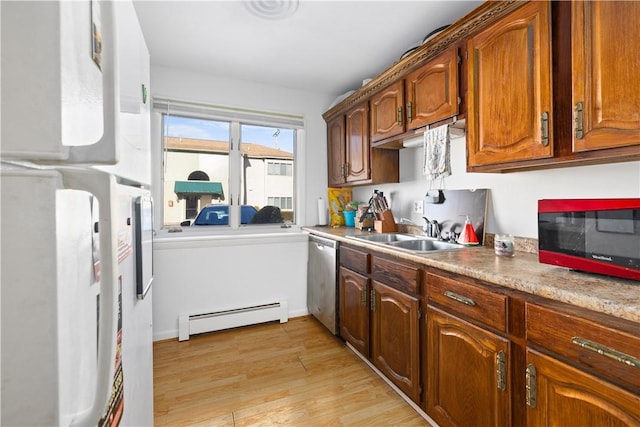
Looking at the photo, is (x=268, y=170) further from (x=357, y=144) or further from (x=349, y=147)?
(x=357, y=144)

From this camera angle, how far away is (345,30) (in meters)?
1.96

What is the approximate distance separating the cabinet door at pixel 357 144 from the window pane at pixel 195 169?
1.21 meters

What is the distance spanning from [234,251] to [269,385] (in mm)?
1249

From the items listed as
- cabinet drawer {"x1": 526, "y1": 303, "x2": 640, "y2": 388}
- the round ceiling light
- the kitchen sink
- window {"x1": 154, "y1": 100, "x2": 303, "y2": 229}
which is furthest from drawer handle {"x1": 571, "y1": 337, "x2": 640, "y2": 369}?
window {"x1": 154, "y1": 100, "x2": 303, "y2": 229}

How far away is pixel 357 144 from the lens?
2.58 meters

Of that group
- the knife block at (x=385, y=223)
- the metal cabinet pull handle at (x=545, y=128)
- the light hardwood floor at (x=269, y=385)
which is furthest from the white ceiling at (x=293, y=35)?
the light hardwood floor at (x=269, y=385)

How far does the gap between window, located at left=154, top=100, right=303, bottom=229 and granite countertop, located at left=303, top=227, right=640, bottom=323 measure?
181 cm

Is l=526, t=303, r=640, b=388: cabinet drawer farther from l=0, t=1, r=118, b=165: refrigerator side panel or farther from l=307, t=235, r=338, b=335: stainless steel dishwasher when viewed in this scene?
l=307, t=235, r=338, b=335: stainless steel dishwasher

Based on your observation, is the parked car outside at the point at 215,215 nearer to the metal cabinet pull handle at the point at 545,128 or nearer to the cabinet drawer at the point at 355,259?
the cabinet drawer at the point at 355,259

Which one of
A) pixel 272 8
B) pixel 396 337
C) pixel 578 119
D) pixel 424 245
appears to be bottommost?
pixel 396 337

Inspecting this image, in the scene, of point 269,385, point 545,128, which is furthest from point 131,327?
point 545,128

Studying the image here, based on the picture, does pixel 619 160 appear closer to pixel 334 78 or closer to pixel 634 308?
pixel 634 308

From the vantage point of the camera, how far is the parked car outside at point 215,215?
2771 mm

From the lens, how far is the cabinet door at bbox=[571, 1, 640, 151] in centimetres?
95
